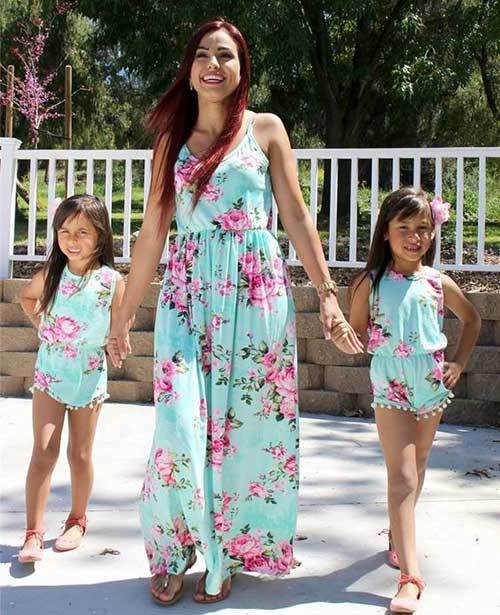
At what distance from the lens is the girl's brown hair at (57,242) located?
295 centimetres

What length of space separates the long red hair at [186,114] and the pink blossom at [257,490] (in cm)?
88

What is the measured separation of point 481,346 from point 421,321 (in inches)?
103

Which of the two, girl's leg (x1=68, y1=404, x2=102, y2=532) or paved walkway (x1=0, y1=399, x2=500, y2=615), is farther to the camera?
girl's leg (x1=68, y1=404, x2=102, y2=532)

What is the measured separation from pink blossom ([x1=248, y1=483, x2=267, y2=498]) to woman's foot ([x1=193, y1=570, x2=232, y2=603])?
26 centimetres

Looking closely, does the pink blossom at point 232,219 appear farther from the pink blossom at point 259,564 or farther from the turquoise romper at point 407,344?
the pink blossom at point 259,564

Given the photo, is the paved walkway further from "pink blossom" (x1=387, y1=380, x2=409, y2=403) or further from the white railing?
the white railing

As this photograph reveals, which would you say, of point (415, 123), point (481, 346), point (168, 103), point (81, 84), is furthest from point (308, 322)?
point (81, 84)

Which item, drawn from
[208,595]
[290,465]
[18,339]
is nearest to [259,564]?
[208,595]

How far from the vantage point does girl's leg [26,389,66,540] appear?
2.77 meters

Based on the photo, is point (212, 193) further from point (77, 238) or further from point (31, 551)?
point (31, 551)

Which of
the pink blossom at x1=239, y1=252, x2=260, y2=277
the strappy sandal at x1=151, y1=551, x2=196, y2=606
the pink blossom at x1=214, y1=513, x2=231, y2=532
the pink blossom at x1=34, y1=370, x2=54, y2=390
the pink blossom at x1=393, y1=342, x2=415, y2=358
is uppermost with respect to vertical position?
the pink blossom at x1=239, y1=252, x2=260, y2=277

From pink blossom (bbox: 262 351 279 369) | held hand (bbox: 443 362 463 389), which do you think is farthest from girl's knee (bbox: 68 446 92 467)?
held hand (bbox: 443 362 463 389)

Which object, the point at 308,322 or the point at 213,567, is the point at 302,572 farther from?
the point at 308,322

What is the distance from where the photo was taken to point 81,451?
9.48 ft
